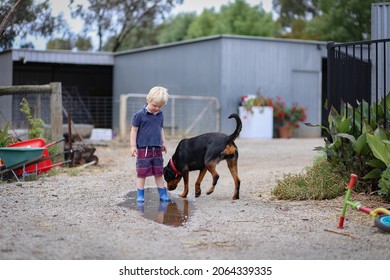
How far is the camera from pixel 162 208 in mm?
7355

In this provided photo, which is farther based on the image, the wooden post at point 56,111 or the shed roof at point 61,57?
the shed roof at point 61,57

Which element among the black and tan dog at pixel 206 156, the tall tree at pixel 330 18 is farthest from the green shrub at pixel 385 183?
the tall tree at pixel 330 18

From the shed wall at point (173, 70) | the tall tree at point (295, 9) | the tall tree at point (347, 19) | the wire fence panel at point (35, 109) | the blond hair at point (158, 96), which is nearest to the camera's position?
the blond hair at point (158, 96)

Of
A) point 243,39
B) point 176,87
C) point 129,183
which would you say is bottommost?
point 129,183

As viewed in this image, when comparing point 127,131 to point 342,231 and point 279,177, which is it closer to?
point 279,177

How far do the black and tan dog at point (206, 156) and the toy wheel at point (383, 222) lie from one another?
2.21 metres

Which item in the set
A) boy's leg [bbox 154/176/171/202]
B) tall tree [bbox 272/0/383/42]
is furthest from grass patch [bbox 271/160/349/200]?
A: tall tree [bbox 272/0/383/42]

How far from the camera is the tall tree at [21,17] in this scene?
11.6 meters

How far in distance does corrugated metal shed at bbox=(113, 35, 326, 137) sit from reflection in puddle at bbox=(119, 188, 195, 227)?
1350cm

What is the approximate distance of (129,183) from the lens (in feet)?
31.8

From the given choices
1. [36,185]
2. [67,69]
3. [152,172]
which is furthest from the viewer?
[67,69]

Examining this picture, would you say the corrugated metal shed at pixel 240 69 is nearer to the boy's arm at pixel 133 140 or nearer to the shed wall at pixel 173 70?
the shed wall at pixel 173 70

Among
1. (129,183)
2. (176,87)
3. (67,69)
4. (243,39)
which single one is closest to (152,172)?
(129,183)

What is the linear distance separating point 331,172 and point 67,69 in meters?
22.4
